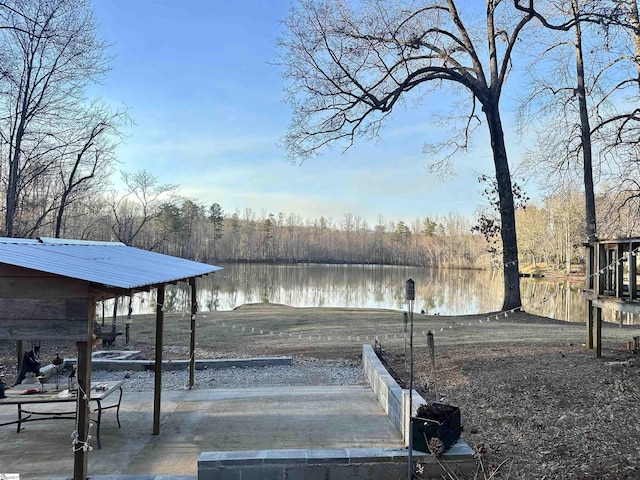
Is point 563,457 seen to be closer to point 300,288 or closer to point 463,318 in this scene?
point 463,318

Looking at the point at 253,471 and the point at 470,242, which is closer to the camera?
the point at 253,471

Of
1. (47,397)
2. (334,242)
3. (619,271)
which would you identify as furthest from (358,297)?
(334,242)

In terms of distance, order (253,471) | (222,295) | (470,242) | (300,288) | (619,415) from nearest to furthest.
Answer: (253,471)
(619,415)
(222,295)
(300,288)
(470,242)

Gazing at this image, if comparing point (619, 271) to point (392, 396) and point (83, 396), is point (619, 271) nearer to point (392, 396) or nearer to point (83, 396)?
point (392, 396)

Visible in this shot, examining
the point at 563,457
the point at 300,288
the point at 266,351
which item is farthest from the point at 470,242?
the point at 563,457

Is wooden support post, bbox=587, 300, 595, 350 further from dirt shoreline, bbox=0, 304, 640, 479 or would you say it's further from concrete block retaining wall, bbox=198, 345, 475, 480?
concrete block retaining wall, bbox=198, 345, 475, 480

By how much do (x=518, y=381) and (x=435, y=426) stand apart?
220 centimetres

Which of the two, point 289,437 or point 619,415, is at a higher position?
point 619,415

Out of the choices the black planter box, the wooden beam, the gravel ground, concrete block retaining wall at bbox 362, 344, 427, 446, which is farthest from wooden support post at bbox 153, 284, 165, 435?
the wooden beam

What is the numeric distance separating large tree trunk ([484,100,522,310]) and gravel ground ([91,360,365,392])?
783cm

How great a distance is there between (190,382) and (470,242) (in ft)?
209

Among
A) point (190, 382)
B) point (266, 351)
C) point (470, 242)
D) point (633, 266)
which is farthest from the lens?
point (470, 242)

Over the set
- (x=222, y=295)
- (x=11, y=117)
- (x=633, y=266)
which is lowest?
(x=222, y=295)

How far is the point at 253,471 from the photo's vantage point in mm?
3422
